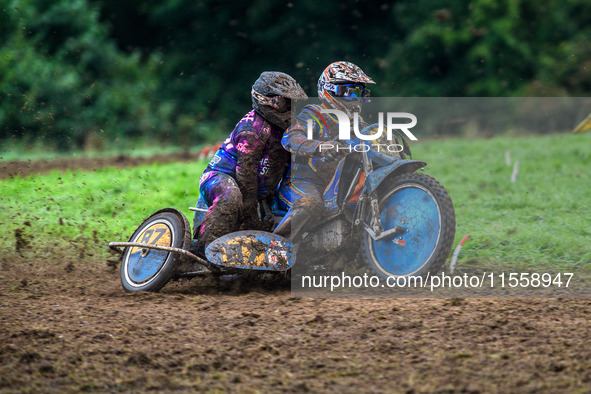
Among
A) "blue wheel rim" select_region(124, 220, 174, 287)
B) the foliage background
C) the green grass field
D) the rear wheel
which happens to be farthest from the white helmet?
the foliage background

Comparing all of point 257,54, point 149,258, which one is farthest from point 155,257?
point 257,54

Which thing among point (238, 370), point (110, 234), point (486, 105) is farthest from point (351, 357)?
point (486, 105)

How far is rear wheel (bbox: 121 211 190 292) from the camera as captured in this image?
691 cm

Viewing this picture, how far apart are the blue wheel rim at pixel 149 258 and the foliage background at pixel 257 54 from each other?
59.5 feet

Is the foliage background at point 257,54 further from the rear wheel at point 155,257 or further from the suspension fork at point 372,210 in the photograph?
the suspension fork at point 372,210

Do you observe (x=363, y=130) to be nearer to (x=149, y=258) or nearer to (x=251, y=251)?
(x=251, y=251)

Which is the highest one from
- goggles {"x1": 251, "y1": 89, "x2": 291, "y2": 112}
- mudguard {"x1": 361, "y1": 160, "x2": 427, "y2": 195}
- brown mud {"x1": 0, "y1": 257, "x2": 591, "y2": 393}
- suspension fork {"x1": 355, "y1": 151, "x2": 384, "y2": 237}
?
goggles {"x1": 251, "y1": 89, "x2": 291, "y2": 112}

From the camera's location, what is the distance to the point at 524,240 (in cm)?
877

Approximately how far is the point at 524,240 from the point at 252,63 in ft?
68.6

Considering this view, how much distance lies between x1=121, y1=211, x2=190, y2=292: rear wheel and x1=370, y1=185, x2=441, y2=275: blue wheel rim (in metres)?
1.71

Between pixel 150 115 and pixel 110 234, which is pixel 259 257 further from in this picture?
pixel 150 115

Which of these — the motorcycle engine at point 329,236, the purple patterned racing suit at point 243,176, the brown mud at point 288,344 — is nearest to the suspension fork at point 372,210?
the motorcycle engine at point 329,236

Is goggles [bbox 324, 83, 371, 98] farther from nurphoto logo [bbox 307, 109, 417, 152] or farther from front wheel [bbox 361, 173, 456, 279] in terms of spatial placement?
front wheel [bbox 361, 173, 456, 279]

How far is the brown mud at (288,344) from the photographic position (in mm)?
4324
